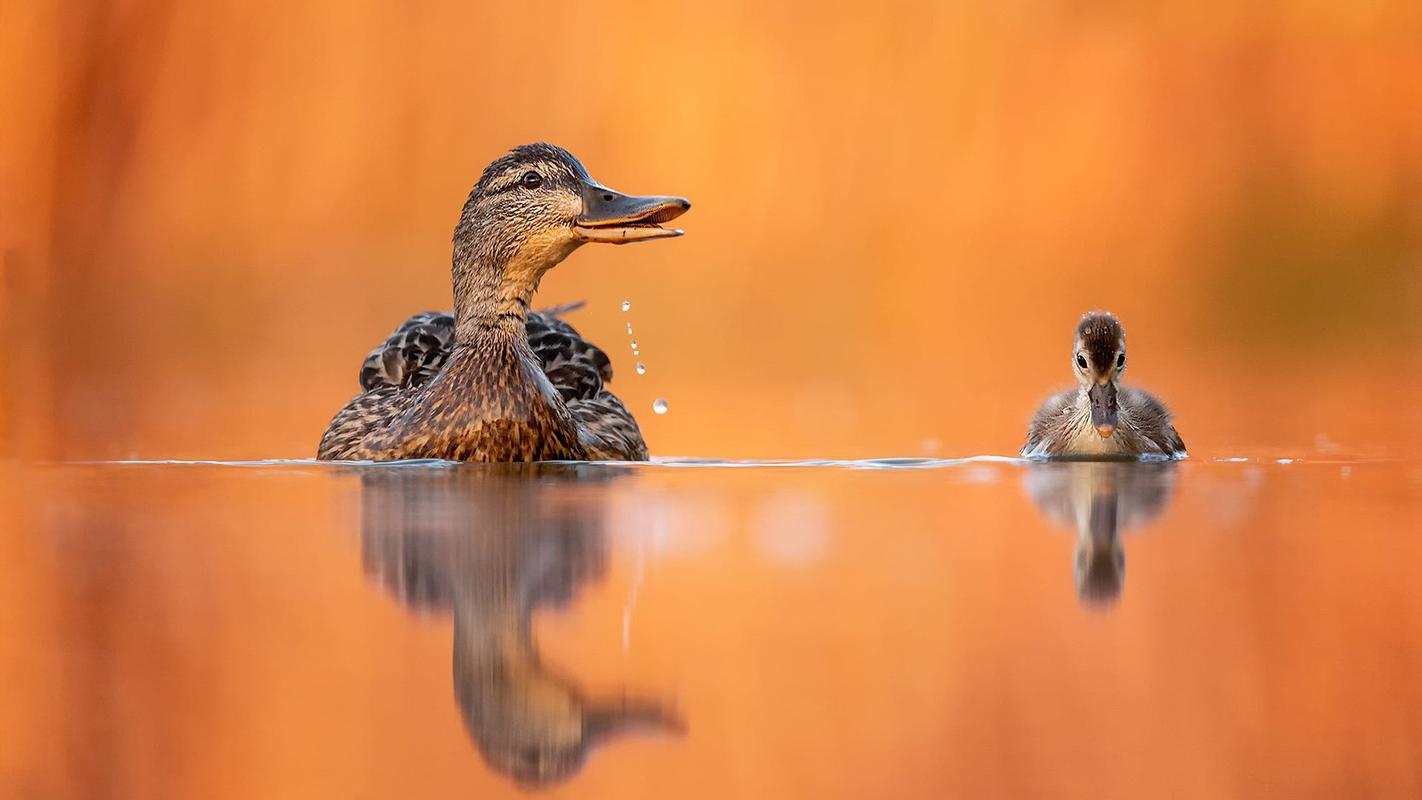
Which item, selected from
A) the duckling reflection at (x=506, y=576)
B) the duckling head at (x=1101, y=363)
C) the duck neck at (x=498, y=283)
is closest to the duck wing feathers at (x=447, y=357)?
the duck neck at (x=498, y=283)

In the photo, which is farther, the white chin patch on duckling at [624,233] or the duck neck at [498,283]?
the duck neck at [498,283]

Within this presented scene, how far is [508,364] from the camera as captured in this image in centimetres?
649

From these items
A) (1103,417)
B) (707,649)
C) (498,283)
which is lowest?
(707,649)

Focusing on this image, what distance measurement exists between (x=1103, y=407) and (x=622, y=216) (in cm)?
188

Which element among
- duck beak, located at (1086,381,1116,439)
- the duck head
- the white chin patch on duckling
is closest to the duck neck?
the duck head

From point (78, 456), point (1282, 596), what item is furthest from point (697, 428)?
point (1282, 596)

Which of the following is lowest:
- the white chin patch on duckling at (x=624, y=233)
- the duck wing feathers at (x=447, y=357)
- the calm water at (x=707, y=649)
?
the calm water at (x=707, y=649)

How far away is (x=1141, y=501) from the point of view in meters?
5.38

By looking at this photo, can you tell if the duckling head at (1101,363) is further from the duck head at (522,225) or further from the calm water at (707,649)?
the duck head at (522,225)

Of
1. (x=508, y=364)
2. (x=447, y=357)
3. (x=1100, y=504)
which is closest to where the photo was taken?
(x=1100, y=504)

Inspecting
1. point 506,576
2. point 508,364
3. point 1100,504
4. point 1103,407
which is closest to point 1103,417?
point 1103,407

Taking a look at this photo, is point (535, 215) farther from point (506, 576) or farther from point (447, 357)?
point (506, 576)

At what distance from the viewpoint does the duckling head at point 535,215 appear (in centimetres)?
648

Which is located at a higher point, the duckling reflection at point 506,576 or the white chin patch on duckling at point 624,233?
the white chin patch on duckling at point 624,233
